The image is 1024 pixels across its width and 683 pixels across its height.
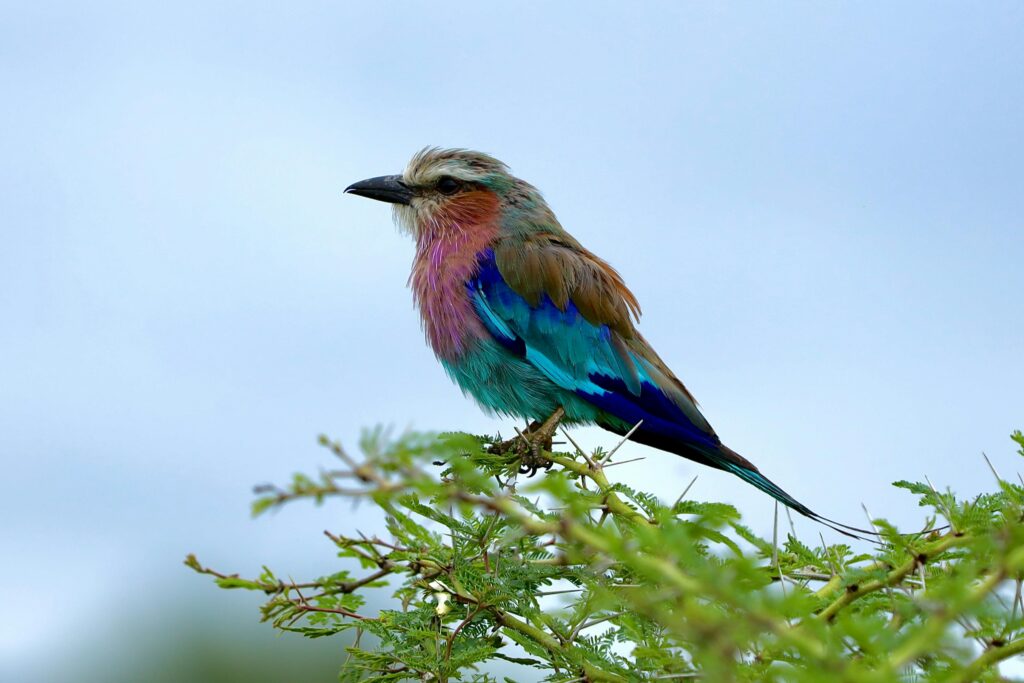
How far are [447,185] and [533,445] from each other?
2.03 m

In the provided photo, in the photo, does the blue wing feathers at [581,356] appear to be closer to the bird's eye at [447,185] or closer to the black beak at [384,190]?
the bird's eye at [447,185]

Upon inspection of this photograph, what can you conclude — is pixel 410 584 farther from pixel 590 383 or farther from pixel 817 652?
pixel 590 383

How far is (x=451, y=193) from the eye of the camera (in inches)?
221

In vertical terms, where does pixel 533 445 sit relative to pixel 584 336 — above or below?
below

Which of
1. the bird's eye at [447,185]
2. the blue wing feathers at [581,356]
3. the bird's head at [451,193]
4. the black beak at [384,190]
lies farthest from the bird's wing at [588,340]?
the black beak at [384,190]

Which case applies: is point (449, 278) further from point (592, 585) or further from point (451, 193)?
point (592, 585)

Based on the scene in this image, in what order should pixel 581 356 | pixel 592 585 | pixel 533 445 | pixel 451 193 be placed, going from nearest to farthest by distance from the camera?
pixel 592 585, pixel 533 445, pixel 581 356, pixel 451 193

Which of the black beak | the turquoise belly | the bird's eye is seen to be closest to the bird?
the turquoise belly

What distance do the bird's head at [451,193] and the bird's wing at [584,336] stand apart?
1.29 ft

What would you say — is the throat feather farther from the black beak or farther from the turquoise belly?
the black beak

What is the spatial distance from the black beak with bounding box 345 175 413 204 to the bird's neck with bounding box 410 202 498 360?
0.28 meters

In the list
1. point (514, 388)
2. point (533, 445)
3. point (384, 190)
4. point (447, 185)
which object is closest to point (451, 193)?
point (447, 185)

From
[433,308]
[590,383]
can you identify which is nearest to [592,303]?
[590,383]

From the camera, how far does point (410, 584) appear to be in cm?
283
